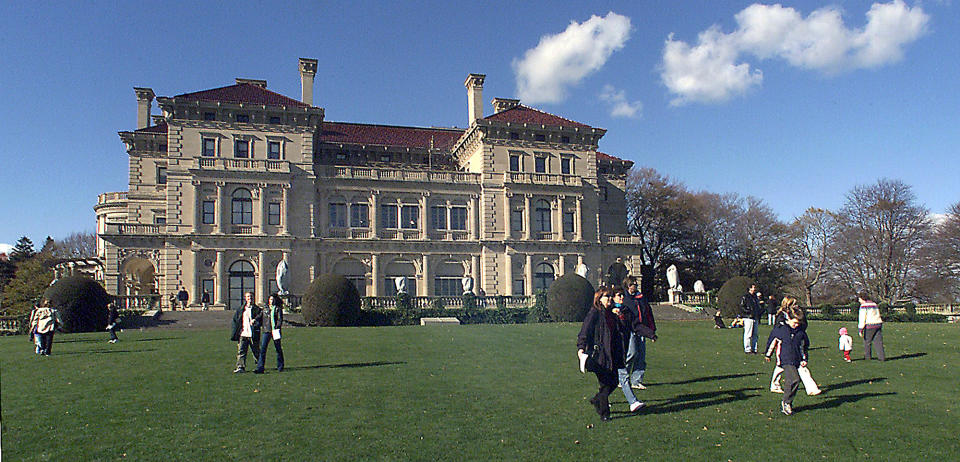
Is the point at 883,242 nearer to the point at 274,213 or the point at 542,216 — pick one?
the point at 542,216

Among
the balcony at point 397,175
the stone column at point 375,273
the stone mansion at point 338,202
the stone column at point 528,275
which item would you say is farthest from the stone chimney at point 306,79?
the stone column at point 528,275

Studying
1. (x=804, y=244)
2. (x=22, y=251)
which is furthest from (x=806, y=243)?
(x=22, y=251)

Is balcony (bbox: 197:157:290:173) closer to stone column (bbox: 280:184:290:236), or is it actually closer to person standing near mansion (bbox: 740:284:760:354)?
stone column (bbox: 280:184:290:236)

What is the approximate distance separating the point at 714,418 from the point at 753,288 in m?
8.87

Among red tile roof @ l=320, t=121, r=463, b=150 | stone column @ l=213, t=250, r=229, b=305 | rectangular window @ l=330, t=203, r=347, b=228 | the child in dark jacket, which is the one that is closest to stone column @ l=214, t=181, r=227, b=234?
stone column @ l=213, t=250, r=229, b=305

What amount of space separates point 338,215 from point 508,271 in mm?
12629

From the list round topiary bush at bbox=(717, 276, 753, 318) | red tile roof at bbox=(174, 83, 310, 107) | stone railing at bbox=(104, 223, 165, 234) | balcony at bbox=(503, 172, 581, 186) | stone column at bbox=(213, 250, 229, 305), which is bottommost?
round topiary bush at bbox=(717, 276, 753, 318)

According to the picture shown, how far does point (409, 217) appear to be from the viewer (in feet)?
171

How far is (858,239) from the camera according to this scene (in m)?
59.8

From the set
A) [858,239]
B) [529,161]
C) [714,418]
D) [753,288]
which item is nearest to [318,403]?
[714,418]

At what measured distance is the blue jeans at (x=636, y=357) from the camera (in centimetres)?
1326

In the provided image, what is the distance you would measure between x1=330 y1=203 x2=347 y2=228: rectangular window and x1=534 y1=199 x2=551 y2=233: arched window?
13876 millimetres

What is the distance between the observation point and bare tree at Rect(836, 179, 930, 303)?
58.1 m

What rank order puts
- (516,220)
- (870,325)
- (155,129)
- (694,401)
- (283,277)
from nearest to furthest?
(694,401)
(870,325)
(283,277)
(516,220)
(155,129)
